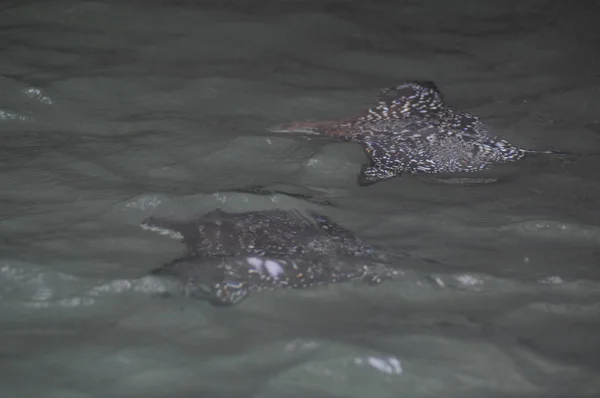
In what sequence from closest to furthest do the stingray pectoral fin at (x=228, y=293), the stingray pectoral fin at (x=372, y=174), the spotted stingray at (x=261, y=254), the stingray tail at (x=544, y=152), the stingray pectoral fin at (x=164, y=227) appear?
the stingray pectoral fin at (x=228, y=293)
the spotted stingray at (x=261, y=254)
the stingray pectoral fin at (x=164, y=227)
the stingray pectoral fin at (x=372, y=174)
the stingray tail at (x=544, y=152)

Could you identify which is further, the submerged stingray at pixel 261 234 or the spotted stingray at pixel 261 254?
the submerged stingray at pixel 261 234

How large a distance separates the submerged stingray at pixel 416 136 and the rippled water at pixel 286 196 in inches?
4.3

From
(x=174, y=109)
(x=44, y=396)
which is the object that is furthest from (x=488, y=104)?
(x=44, y=396)

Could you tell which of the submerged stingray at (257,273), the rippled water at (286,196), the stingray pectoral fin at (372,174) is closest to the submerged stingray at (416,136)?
the stingray pectoral fin at (372,174)

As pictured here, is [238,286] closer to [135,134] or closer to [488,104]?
[135,134]

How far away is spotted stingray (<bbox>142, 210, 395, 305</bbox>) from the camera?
2.86m

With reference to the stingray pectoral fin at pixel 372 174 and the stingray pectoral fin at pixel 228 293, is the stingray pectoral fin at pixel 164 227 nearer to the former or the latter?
the stingray pectoral fin at pixel 228 293

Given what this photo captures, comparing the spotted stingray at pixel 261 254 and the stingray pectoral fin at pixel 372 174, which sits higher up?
the stingray pectoral fin at pixel 372 174

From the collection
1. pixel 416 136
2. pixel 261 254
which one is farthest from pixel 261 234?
pixel 416 136

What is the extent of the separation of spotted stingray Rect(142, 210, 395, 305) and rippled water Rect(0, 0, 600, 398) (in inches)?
2.8

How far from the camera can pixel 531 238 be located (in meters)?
3.23

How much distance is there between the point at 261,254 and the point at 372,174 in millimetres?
922

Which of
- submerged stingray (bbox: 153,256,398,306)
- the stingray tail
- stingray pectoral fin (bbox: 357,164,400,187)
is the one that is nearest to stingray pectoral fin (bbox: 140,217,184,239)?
submerged stingray (bbox: 153,256,398,306)

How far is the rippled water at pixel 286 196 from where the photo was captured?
247 cm
